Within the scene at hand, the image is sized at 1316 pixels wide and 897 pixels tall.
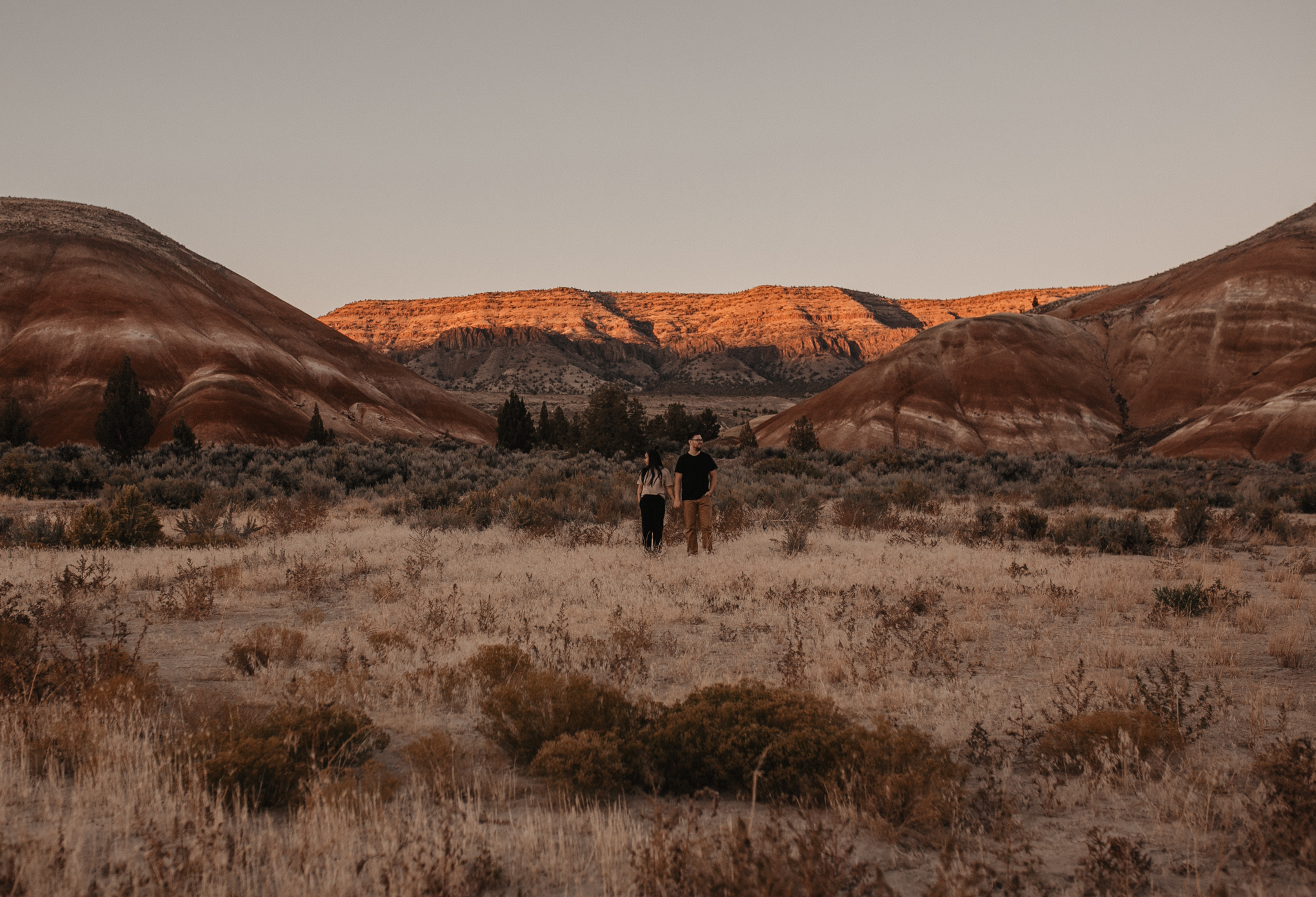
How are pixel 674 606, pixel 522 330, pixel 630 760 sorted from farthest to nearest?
1. pixel 522 330
2. pixel 674 606
3. pixel 630 760

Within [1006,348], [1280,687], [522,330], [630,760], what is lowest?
[1280,687]

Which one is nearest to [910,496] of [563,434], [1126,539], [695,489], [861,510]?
[861,510]

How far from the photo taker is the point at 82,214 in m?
70.8

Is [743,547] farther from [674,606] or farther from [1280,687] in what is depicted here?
[1280,687]

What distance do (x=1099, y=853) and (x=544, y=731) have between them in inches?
115

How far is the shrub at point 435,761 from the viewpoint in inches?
167

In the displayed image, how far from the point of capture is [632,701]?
5.73 metres

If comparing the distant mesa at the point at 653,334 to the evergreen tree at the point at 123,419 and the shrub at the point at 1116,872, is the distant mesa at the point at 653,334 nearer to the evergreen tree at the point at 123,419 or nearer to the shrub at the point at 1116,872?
the evergreen tree at the point at 123,419

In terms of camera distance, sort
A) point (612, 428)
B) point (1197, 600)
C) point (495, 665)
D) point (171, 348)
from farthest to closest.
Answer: point (171, 348) → point (612, 428) → point (1197, 600) → point (495, 665)

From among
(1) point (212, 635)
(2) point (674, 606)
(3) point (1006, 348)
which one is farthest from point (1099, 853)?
(3) point (1006, 348)

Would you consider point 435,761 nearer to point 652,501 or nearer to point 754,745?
point 754,745

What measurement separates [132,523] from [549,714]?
11482mm

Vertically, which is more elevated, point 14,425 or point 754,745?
point 14,425

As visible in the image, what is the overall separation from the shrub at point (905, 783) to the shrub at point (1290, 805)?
1.28 metres
